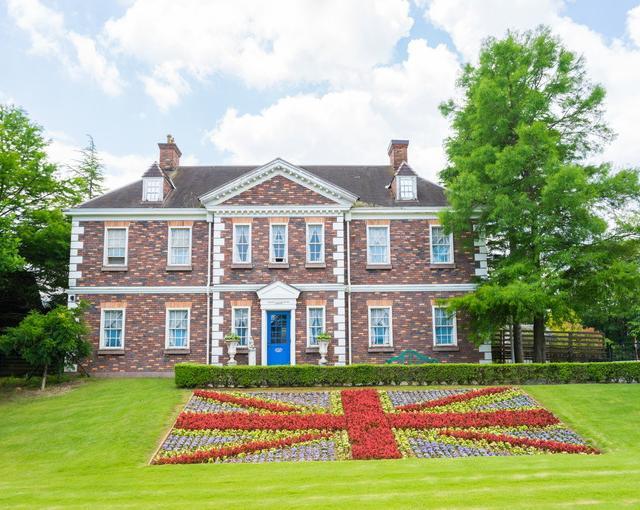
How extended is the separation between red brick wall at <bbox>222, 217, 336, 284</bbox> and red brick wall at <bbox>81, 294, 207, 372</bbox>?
215 centimetres

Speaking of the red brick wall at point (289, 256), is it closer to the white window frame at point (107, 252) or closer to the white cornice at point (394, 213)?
the white cornice at point (394, 213)

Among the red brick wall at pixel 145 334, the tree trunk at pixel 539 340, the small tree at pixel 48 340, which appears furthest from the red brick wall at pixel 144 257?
the tree trunk at pixel 539 340

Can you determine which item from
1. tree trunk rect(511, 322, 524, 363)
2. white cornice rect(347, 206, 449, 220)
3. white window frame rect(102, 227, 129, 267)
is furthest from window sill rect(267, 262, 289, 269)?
tree trunk rect(511, 322, 524, 363)

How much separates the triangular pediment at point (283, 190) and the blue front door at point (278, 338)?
5069 mm

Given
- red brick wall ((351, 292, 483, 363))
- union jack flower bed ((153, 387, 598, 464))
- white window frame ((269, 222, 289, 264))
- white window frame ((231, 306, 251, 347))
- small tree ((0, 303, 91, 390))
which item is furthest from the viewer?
white window frame ((269, 222, 289, 264))

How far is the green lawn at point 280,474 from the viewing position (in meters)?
9.66

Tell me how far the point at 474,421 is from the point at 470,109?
1472cm

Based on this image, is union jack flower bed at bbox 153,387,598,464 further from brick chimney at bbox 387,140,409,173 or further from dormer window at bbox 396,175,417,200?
brick chimney at bbox 387,140,409,173

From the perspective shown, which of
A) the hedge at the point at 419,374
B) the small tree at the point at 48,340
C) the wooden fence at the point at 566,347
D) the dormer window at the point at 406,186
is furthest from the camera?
the wooden fence at the point at 566,347

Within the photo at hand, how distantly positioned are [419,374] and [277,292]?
283 inches

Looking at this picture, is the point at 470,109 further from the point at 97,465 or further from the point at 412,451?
the point at 97,465

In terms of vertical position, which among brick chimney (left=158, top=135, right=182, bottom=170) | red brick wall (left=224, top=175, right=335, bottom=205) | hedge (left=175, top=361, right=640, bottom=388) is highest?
brick chimney (left=158, top=135, right=182, bottom=170)

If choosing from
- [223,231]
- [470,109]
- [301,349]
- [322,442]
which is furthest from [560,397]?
[223,231]

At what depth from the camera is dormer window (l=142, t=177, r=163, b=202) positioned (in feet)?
87.5
